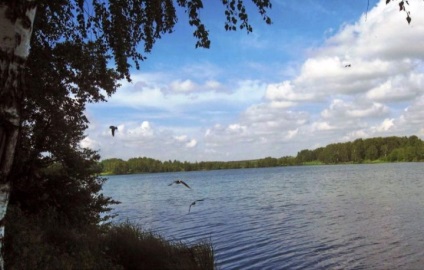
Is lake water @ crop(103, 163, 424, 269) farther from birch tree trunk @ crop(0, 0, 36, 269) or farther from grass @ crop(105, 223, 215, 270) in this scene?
birch tree trunk @ crop(0, 0, 36, 269)

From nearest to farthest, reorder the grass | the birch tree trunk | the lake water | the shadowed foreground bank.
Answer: the birch tree trunk
the shadowed foreground bank
the grass
the lake water

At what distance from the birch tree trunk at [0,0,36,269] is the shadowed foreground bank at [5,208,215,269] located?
3.77 m

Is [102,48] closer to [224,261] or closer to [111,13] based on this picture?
[111,13]

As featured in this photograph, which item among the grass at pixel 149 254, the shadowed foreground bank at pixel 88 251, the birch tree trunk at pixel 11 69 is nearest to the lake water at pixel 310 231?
the grass at pixel 149 254

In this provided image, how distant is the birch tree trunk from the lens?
4051 mm

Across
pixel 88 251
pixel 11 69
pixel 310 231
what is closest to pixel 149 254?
pixel 88 251

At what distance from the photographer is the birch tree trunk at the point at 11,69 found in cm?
405

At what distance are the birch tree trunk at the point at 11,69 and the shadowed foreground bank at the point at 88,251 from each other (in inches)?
149

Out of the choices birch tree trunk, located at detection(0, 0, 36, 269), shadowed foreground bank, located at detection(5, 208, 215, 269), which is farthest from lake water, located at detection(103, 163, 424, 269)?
birch tree trunk, located at detection(0, 0, 36, 269)

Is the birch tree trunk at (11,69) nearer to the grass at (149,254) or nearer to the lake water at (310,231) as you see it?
→ the grass at (149,254)

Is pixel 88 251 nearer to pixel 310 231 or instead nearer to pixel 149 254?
pixel 149 254

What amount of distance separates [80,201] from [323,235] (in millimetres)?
13092

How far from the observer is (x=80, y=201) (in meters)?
16.2

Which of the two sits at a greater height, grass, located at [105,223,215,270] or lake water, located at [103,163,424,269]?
grass, located at [105,223,215,270]
